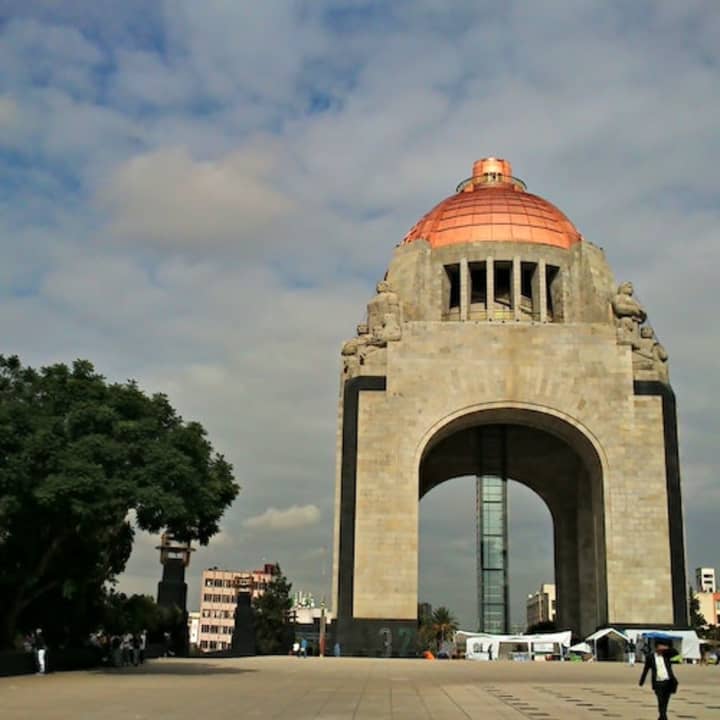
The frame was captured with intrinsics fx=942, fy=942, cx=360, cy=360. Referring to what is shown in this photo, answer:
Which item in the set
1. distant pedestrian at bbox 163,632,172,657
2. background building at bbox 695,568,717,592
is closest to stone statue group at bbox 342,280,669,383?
distant pedestrian at bbox 163,632,172,657

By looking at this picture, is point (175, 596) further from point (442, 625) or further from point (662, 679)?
point (442, 625)

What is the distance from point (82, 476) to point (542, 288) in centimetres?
2435

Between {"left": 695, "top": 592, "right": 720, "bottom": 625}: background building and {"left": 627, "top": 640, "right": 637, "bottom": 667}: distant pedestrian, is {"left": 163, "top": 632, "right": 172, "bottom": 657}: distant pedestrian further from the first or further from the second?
{"left": 695, "top": 592, "right": 720, "bottom": 625}: background building

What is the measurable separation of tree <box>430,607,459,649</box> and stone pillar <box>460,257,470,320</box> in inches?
1616

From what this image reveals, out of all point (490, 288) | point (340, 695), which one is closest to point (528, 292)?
point (490, 288)

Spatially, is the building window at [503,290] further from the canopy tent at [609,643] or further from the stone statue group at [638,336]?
the canopy tent at [609,643]

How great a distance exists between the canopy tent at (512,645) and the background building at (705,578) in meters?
156

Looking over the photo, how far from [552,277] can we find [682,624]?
1472 cm

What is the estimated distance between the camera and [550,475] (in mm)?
39344

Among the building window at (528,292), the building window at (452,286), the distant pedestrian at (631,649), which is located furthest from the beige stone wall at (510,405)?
the building window at (452,286)

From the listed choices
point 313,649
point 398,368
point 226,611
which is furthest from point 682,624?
point 226,611

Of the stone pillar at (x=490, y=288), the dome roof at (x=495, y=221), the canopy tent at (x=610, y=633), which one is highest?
the dome roof at (x=495, y=221)

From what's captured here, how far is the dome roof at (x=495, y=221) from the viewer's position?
38344 mm

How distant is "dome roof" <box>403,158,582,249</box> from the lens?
38.3 m
